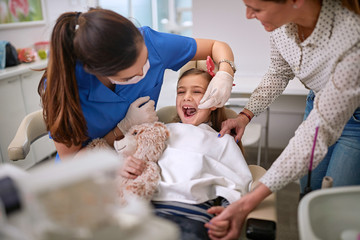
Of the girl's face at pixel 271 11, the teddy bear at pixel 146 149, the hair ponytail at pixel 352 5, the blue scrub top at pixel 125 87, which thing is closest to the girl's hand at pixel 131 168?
the teddy bear at pixel 146 149

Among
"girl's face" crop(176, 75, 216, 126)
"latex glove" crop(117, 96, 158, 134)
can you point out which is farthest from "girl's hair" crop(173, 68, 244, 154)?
"latex glove" crop(117, 96, 158, 134)

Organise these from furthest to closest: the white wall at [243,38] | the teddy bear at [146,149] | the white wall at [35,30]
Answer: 1. the white wall at [35,30]
2. the white wall at [243,38]
3. the teddy bear at [146,149]

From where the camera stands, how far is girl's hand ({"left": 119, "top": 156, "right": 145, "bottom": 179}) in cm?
113

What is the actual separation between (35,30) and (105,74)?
2797 millimetres

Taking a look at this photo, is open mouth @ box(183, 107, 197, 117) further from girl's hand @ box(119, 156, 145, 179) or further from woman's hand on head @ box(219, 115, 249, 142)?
girl's hand @ box(119, 156, 145, 179)

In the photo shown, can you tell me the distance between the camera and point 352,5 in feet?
3.05

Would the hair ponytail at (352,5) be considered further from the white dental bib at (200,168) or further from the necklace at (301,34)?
the white dental bib at (200,168)

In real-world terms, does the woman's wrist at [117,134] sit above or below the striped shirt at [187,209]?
above

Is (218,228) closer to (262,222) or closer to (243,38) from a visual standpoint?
(262,222)

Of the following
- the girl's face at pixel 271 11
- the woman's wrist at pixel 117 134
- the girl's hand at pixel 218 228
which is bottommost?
the girl's hand at pixel 218 228

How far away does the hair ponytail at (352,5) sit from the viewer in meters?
0.92

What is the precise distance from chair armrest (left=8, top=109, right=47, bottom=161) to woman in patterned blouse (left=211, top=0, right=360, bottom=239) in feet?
3.28

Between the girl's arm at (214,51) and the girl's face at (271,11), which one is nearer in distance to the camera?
the girl's face at (271,11)

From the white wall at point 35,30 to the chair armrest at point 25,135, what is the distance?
1.52m
